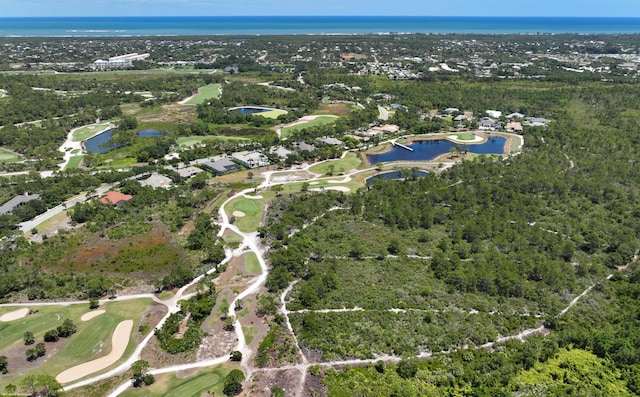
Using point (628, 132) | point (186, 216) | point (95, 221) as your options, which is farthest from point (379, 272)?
point (628, 132)

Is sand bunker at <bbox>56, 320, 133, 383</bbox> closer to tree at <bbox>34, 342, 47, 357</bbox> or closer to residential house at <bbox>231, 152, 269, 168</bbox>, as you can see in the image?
tree at <bbox>34, 342, 47, 357</bbox>

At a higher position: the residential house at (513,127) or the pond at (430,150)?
the residential house at (513,127)

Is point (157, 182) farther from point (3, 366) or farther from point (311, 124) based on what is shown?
point (311, 124)

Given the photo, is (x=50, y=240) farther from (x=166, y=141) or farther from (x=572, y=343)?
(x=572, y=343)

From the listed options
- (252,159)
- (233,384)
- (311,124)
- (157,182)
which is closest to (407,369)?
(233,384)

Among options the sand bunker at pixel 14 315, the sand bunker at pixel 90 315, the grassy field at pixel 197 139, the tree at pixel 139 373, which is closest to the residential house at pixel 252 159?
the grassy field at pixel 197 139

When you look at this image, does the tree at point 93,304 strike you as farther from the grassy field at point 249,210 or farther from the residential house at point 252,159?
the residential house at point 252,159
